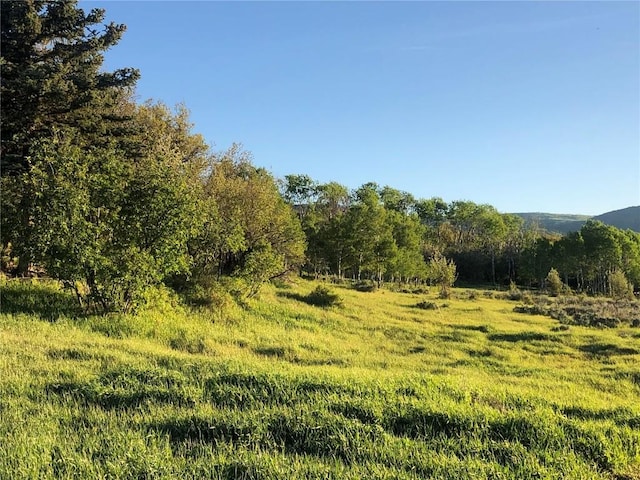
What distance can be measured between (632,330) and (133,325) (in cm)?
2428

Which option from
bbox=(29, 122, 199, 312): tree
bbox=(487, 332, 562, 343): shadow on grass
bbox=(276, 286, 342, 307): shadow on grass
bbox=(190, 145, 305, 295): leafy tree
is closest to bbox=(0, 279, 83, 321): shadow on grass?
bbox=(29, 122, 199, 312): tree

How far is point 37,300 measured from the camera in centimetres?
1482

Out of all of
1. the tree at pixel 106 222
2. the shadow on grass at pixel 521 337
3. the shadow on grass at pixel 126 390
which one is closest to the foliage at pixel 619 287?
the shadow on grass at pixel 521 337

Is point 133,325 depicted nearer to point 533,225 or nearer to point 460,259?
point 460,259

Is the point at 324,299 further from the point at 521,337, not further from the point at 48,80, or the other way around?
the point at 48,80

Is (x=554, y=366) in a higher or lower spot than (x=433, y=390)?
lower

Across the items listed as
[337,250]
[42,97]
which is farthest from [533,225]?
[42,97]

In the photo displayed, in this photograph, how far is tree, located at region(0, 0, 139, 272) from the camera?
56.3ft

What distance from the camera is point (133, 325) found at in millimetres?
14125

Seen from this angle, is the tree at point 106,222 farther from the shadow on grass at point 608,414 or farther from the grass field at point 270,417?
the shadow on grass at point 608,414

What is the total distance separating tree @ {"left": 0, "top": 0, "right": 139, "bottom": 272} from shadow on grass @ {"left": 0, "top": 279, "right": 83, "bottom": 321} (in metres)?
1.14

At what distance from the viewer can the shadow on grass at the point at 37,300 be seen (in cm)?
1371

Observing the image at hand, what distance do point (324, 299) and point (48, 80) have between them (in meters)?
16.3

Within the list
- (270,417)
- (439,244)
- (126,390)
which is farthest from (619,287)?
(126,390)
